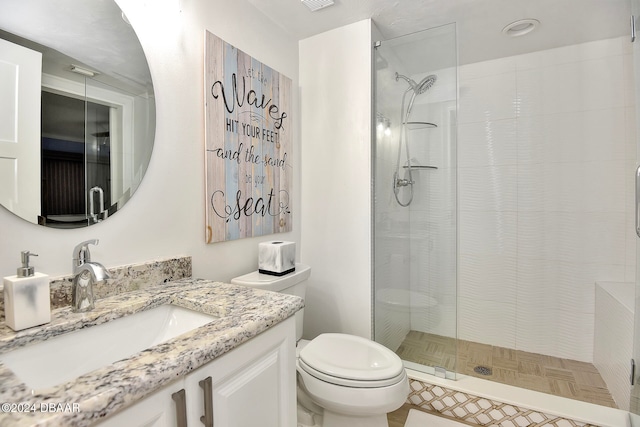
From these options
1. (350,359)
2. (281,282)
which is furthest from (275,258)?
(350,359)

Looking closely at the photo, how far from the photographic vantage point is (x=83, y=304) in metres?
0.93

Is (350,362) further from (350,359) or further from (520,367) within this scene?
(520,367)

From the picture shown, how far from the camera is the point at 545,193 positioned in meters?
2.35

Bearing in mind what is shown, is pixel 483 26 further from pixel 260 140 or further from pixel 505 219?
pixel 260 140

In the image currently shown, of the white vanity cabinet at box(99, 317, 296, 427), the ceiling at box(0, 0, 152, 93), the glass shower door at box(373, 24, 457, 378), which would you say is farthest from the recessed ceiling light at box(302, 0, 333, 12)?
the white vanity cabinet at box(99, 317, 296, 427)

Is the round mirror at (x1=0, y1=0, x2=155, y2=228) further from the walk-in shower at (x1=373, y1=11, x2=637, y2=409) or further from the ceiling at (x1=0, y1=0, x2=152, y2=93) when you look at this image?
the walk-in shower at (x1=373, y1=11, x2=637, y2=409)

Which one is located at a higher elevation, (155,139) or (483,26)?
(483,26)

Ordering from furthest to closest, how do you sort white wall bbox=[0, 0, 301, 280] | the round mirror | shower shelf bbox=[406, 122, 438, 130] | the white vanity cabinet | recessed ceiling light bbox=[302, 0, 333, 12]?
shower shelf bbox=[406, 122, 438, 130]
recessed ceiling light bbox=[302, 0, 333, 12]
white wall bbox=[0, 0, 301, 280]
the round mirror
the white vanity cabinet

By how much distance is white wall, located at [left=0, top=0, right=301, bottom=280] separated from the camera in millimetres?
1084

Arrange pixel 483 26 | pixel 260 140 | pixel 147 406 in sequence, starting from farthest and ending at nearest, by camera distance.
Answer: pixel 483 26 → pixel 260 140 → pixel 147 406

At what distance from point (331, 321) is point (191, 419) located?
4.85 ft

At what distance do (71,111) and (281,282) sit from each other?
1030 mm

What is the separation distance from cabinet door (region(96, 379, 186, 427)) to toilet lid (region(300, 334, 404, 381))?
806mm

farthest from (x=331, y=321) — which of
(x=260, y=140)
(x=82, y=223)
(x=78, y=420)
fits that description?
(x=78, y=420)
